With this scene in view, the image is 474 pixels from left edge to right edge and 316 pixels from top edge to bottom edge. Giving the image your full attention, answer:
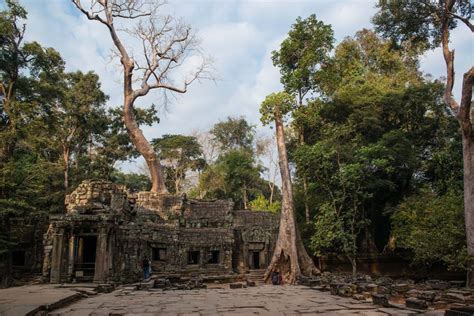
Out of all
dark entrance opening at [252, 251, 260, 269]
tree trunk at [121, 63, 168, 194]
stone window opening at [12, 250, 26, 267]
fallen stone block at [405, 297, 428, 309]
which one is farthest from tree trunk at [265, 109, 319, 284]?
stone window opening at [12, 250, 26, 267]

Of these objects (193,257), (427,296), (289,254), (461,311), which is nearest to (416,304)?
→ (427,296)

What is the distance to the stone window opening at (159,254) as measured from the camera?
20566 mm

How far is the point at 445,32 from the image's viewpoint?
16.3 m

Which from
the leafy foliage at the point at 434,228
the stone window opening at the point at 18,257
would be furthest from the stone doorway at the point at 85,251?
the leafy foliage at the point at 434,228

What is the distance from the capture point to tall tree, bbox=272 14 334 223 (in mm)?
26438

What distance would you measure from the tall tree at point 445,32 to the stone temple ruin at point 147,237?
491 inches

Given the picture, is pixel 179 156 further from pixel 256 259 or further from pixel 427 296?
pixel 427 296

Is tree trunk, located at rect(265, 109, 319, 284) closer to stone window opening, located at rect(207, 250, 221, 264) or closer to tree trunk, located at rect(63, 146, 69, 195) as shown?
stone window opening, located at rect(207, 250, 221, 264)

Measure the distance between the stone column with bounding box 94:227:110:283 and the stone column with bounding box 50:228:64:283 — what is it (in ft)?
4.72

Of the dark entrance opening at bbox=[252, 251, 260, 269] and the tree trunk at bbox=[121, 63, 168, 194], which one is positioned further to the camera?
the tree trunk at bbox=[121, 63, 168, 194]

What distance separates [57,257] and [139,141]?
11862mm

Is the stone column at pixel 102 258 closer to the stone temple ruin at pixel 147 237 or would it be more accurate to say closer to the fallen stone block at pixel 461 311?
the stone temple ruin at pixel 147 237

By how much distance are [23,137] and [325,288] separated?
15.6 meters

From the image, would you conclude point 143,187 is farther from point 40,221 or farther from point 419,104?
point 419,104
